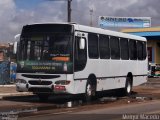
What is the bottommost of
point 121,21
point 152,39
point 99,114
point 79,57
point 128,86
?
point 99,114

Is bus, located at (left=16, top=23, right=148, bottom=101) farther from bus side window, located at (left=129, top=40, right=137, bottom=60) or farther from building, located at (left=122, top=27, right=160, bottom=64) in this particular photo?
building, located at (left=122, top=27, right=160, bottom=64)

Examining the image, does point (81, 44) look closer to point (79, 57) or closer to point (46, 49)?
point (79, 57)

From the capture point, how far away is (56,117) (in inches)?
584

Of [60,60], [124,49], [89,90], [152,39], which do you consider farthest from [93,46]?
[152,39]

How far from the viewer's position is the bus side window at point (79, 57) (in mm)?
19531

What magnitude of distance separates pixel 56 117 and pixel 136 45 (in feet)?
41.9

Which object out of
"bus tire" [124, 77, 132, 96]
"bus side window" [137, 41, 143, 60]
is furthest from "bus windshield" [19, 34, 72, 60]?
"bus side window" [137, 41, 143, 60]

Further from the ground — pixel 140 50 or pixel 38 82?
pixel 140 50

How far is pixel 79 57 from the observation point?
19828mm

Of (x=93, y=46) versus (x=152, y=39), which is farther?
(x=152, y=39)

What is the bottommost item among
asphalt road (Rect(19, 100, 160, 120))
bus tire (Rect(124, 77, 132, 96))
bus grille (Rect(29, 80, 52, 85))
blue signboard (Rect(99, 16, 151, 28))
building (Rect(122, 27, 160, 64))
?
asphalt road (Rect(19, 100, 160, 120))

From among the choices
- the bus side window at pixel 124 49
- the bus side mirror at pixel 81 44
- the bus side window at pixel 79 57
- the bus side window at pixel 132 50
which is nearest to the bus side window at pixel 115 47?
the bus side window at pixel 124 49

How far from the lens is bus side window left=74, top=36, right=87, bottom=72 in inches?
769

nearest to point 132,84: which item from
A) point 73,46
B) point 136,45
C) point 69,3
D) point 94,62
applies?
point 136,45
